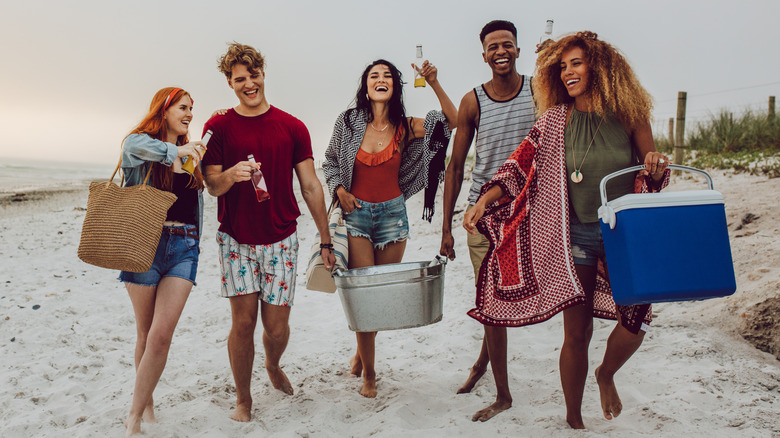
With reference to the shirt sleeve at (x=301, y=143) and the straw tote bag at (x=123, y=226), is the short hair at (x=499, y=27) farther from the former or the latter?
the straw tote bag at (x=123, y=226)

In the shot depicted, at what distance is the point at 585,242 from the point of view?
Result: 2719 millimetres

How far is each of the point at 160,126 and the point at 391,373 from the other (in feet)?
7.30

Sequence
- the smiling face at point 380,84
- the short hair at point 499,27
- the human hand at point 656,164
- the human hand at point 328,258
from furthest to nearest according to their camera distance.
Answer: the smiling face at point 380,84 → the human hand at point 328,258 → the short hair at point 499,27 → the human hand at point 656,164

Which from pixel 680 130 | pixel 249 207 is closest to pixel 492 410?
pixel 249 207

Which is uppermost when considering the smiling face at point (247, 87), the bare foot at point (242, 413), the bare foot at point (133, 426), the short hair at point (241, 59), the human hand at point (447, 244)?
A: the short hair at point (241, 59)

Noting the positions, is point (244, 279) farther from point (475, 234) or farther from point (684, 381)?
point (684, 381)

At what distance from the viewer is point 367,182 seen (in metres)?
3.55

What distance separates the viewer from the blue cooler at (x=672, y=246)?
2.28 m

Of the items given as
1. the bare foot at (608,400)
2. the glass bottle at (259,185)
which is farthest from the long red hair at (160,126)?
the bare foot at (608,400)

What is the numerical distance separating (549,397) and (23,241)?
837cm

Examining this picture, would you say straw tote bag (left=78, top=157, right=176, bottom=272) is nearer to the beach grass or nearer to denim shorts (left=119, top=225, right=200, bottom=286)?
denim shorts (left=119, top=225, right=200, bottom=286)

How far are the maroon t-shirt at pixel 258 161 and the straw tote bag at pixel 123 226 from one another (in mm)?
430

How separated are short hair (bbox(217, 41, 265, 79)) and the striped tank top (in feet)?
4.14

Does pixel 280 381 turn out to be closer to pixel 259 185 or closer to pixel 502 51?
pixel 259 185
